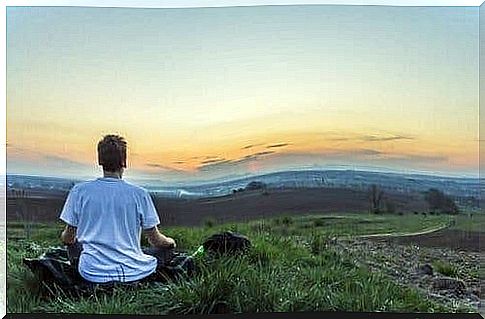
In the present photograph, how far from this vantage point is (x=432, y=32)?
646 cm

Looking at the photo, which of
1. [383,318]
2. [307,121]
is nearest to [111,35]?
[307,121]

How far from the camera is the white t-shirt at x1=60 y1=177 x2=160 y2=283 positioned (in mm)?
6320

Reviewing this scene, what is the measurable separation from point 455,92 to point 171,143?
200 cm

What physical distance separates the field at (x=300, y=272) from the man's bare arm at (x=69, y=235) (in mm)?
50

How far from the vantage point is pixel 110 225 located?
6336 mm

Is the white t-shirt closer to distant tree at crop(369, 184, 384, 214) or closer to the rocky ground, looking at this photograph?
the rocky ground

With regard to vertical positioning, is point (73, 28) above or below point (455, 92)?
above

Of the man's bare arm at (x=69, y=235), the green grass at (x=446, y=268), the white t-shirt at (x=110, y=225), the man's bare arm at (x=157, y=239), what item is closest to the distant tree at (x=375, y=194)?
the green grass at (x=446, y=268)

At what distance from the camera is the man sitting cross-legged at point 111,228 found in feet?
20.7

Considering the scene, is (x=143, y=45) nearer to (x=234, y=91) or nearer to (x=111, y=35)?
(x=111, y=35)

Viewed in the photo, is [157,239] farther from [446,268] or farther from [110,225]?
[446,268]

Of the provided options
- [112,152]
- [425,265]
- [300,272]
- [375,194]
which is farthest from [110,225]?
[425,265]

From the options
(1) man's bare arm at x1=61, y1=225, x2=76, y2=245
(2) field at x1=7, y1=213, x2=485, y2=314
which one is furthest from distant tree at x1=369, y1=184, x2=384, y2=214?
(1) man's bare arm at x1=61, y1=225, x2=76, y2=245

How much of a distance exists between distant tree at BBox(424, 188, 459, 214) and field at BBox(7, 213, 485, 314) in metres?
0.06
